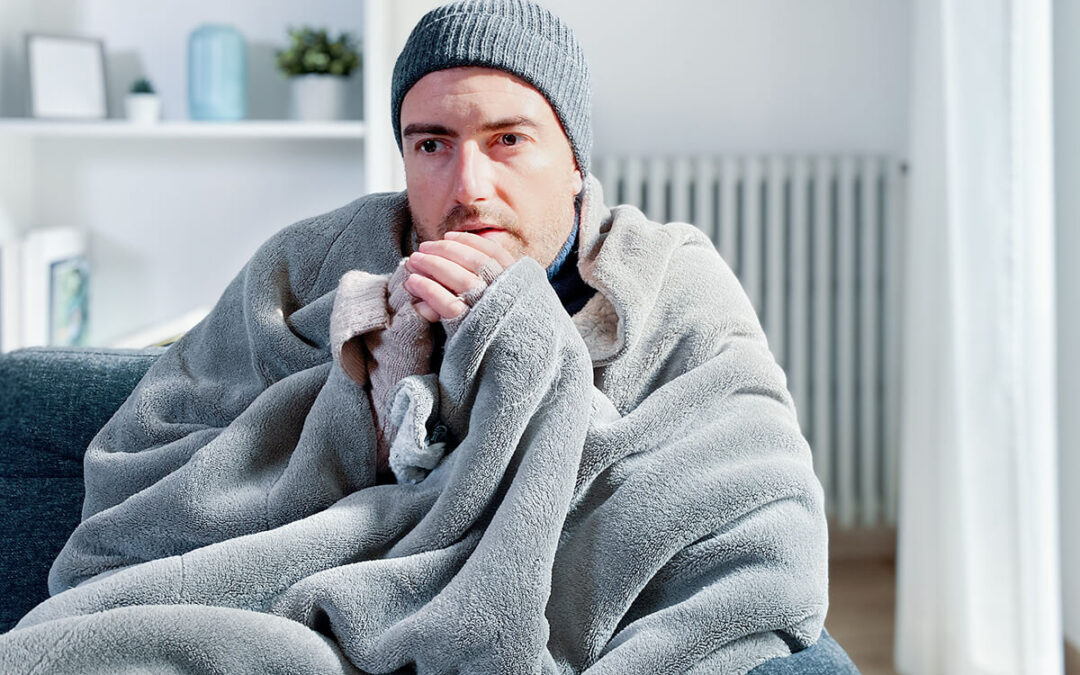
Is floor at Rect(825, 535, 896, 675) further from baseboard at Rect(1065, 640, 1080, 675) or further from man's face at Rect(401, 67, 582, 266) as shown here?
man's face at Rect(401, 67, 582, 266)

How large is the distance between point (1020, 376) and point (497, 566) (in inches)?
56.1

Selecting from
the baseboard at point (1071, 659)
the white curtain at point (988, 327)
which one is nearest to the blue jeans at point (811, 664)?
the white curtain at point (988, 327)

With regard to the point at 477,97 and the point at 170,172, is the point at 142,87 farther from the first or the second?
the point at 477,97

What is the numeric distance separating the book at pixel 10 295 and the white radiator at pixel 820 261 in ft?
4.58

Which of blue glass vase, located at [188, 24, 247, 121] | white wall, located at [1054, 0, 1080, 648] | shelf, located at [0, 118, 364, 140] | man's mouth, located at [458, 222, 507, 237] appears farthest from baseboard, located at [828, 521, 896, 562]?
man's mouth, located at [458, 222, 507, 237]

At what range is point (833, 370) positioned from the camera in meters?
3.13

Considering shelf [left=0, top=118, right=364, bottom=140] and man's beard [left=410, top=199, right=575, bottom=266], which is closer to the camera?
man's beard [left=410, top=199, right=575, bottom=266]

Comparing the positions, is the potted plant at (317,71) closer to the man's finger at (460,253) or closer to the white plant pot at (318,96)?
the white plant pot at (318,96)

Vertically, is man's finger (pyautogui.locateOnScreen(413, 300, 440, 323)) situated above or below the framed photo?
below

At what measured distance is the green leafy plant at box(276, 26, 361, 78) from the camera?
2723 mm

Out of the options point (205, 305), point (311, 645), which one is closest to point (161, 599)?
point (311, 645)

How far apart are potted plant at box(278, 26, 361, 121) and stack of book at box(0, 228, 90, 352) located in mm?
637

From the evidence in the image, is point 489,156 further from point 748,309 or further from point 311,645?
point 311,645

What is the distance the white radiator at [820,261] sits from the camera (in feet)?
9.86
